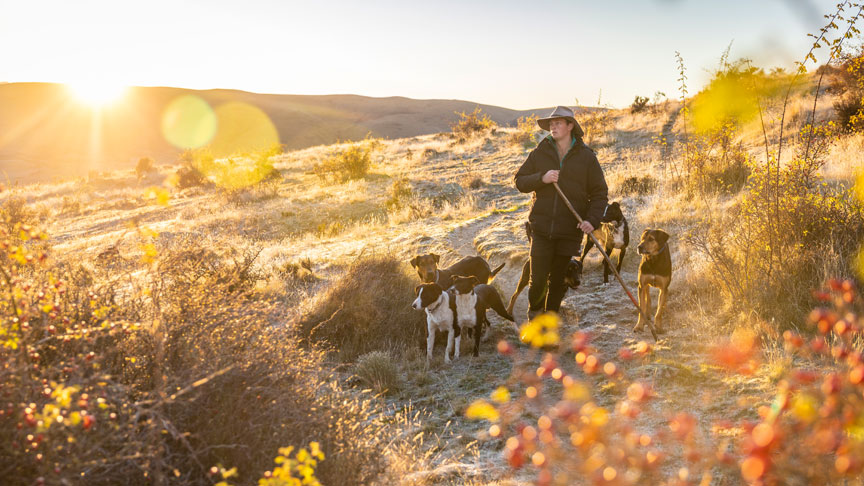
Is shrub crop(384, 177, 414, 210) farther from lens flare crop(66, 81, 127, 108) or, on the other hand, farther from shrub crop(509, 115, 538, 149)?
lens flare crop(66, 81, 127, 108)

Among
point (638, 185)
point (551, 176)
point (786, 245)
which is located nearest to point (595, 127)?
point (638, 185)

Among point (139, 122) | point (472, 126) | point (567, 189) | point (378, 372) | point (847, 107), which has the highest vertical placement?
point (139, 122)

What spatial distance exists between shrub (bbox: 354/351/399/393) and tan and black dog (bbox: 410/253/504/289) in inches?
56.5

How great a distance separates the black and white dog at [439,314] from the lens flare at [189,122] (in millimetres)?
79889

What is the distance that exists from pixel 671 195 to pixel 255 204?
14.1 meters

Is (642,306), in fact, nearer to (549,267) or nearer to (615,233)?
(549,267)

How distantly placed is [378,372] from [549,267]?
237 centimetres

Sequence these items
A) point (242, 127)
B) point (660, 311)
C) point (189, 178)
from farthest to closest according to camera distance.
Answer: point (242, 127), point (189, 178), point (660, 311)

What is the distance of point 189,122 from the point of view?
94.9m

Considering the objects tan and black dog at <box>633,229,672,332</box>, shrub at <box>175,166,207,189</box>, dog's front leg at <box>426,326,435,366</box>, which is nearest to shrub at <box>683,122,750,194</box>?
tan and black dog at <box>633,229,672,332</box>

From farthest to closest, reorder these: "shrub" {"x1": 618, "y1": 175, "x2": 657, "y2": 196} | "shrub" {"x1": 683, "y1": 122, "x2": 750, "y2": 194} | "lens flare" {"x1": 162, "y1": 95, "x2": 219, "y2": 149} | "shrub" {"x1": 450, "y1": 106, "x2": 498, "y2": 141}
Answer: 1. "lens flare" {"x1": 162, "y1": 95, "x2": 219, "y2": 149}
2. "shrub" {"x1": 450, "y1": 106, "x2": 498, "y2": 141}
3. "shrub" {"x1": 618, "y1": 175, "x2": 657, "y2": 196}
4. "shrub" {"x1": 683, "y1": 122, "x2": 750, "y2": 194}

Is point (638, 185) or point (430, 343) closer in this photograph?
point (430, 343)

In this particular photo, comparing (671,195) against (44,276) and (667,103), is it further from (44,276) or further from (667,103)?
(667,103)

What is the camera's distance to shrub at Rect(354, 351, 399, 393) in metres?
5.93
